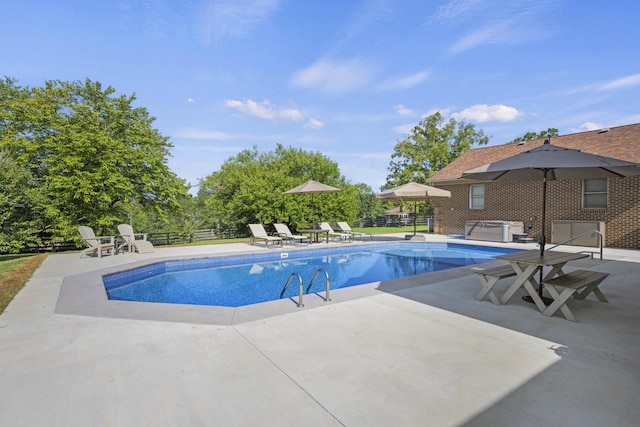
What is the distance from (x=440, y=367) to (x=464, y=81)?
16.9 metres

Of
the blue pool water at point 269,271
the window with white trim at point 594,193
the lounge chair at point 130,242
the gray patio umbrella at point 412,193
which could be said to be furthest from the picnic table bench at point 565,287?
the lounge chair at point 130,242

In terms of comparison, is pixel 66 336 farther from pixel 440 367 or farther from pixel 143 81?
pixel 143 81

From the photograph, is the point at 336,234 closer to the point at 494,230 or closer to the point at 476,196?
the point at 494,230

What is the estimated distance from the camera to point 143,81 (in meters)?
15.3

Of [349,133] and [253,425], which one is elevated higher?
[349,133]

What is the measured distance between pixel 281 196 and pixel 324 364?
15.4 metres

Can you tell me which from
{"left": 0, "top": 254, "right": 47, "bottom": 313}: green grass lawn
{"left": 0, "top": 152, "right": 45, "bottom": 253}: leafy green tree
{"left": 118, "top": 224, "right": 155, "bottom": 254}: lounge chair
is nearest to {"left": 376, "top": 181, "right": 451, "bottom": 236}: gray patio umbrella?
{"left": 118, "top": 224, "right": 155, "bottom": 254}: lounge chair

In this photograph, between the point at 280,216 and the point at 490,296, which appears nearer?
the point at 490,296

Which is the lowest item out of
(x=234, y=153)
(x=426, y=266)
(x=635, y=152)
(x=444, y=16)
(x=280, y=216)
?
(x=426, y=266)

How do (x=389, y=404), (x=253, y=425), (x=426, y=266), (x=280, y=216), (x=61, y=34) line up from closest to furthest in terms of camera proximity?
(x=253, y=425)
(x=389, y=404)
(x=426, y=266)
(x=61, y=34)
(x=280, y=216)

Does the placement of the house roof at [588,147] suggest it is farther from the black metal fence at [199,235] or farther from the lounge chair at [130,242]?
the lounge chair at [130,242]

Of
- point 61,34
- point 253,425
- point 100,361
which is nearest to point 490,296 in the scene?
point 253,425

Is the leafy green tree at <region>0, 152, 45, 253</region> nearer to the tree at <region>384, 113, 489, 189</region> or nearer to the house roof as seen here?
the house roof

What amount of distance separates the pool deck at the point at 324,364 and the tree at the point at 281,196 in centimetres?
1320
